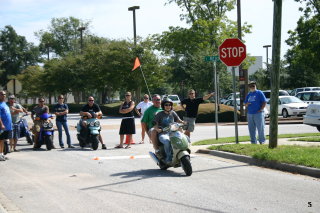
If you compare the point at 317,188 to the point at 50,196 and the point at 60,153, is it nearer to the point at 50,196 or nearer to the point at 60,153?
the point at 50,196

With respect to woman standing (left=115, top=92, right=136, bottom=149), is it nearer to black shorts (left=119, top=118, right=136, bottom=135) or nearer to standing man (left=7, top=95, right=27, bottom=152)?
black shorts (left=119, top=118, right=136, bottom=135)

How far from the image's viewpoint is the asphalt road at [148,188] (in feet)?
22.6

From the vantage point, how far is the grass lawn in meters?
9.81

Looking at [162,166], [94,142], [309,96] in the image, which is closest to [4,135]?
[94,142]

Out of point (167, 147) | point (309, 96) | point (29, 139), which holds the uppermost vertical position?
point (309, 96)

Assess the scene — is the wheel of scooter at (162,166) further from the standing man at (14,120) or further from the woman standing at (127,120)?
the standing man at (14,120)

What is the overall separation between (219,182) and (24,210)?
345cm

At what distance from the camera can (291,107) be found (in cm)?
3112

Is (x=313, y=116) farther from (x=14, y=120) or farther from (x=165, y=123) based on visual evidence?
A: (x=14, y=120)

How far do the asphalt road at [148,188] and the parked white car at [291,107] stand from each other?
20.0 metres

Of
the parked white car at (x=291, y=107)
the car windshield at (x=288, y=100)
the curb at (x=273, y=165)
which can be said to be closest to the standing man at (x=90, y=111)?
the curb at (x=273, y=165)

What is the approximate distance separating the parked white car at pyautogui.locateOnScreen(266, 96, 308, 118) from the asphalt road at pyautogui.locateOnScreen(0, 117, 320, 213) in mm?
20026

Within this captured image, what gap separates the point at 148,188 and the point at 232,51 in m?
6.34

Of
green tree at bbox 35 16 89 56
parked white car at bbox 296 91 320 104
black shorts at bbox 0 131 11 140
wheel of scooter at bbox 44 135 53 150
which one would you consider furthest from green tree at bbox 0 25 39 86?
black shorts at bbox 0 131 11 140
